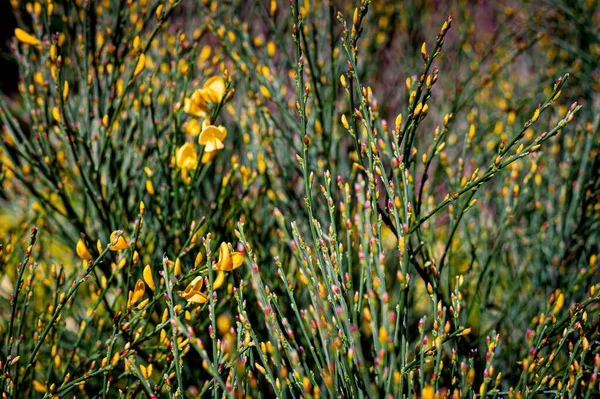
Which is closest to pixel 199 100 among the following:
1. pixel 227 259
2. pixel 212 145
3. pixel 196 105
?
pixel 196 105

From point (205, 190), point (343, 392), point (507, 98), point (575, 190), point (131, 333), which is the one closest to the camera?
point (343, 392)

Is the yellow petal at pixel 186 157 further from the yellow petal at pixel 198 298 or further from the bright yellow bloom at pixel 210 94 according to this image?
the yellow petal at pixel 198 298

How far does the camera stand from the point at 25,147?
1.47 meters

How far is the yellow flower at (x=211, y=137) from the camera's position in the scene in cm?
112

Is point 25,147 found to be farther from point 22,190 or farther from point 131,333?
point 22,190

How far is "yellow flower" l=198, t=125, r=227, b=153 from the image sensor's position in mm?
1121

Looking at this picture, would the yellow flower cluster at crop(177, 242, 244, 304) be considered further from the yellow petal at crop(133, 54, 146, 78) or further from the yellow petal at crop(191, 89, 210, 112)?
the yellow petal at crop(133, 54, 146, 78)

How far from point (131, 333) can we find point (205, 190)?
932mm

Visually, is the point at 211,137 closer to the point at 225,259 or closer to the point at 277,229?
the point at 225,259

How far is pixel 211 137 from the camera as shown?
1139 mm

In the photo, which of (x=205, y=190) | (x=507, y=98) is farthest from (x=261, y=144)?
(x=507, y=98)

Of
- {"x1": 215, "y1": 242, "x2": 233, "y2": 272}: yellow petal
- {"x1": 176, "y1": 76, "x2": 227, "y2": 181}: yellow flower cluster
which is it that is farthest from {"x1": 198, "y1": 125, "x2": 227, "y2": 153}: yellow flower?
{"x1": 215, "y1": 242, "x2": 233, "y2": 272}: yellow petal

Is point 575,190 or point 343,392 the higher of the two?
point 575,190

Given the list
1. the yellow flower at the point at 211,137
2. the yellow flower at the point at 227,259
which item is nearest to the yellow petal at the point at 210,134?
the yellow flower at the point at 211,137
